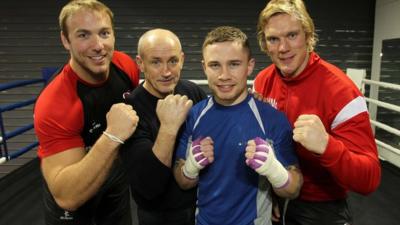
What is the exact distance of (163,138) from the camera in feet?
4.39

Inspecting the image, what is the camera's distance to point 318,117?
1242 mm

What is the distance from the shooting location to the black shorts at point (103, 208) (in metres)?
1.84

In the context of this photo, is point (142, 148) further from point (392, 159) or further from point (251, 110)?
point (392, 159)

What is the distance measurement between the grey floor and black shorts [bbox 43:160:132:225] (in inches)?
31.8

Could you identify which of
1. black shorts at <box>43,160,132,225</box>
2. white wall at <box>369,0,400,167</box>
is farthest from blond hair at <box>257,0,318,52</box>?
white wall at <box>369,0,400,167</box>

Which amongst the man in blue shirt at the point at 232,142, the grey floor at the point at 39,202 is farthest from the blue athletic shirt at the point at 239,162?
the grey floor at the point at 39,202

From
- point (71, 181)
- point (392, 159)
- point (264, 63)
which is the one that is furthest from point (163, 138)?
point (264, 63)

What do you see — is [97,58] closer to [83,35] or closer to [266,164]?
[83,35]

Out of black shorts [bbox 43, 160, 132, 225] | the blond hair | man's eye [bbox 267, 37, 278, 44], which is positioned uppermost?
the blond hair

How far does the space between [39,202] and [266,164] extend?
2941 mm

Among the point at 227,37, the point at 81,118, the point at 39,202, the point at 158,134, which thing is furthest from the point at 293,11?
the point at 39,202

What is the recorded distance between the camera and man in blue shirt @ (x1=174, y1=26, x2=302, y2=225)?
131cm

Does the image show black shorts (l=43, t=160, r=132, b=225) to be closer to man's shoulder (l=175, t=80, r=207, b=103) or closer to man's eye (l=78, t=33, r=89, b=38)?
man's shoulder (l=175, t=80, r=207, b=103)

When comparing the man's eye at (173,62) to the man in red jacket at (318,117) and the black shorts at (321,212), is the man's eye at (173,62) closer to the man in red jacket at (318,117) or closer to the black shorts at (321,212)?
the man in red jacket at (318,117)
